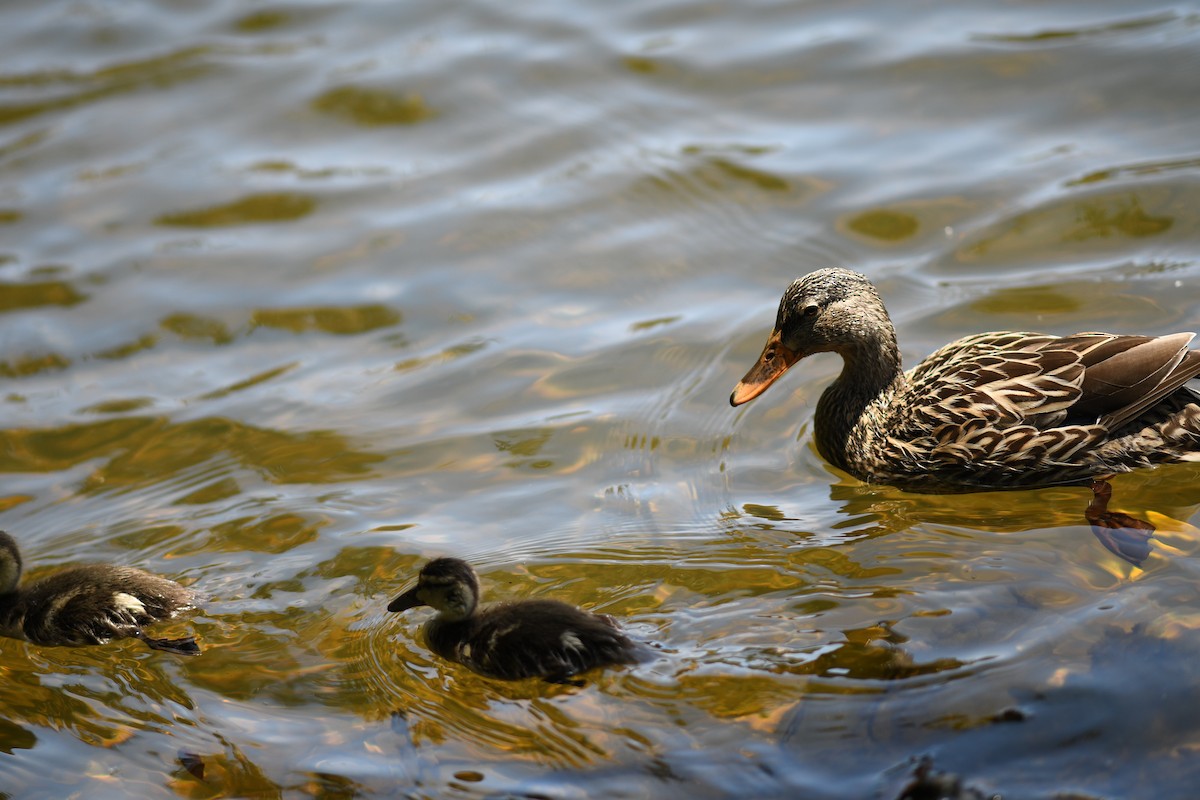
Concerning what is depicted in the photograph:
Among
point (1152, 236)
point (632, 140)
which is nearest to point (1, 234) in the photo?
point (632, 140)

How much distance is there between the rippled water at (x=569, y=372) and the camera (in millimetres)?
4211

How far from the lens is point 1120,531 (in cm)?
492

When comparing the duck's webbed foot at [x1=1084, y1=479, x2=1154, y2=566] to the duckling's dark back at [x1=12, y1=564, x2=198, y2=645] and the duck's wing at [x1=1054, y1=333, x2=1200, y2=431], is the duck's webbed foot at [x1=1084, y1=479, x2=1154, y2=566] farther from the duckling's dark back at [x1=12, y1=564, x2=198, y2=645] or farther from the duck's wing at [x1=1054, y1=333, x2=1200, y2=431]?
the duckling's dark back at [x1=12, y1=564, x2=198, y2=645]

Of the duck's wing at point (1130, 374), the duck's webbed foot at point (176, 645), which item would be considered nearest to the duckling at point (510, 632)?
the duck's webbed foot at point (176, 645)

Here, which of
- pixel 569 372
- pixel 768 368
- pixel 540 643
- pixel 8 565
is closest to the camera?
pixel 540 643

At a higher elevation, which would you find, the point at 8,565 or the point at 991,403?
the point at 991,403

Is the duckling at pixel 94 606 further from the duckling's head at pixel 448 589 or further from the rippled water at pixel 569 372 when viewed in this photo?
the duckling's head at pixel 448 589

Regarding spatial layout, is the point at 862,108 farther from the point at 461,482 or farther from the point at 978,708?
the point at 978,708

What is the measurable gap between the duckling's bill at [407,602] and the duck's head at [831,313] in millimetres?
1902

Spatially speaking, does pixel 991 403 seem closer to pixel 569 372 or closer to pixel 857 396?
pixel 857 396

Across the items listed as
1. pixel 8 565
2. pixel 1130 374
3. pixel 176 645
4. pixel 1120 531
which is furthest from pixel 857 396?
pixel 8 565

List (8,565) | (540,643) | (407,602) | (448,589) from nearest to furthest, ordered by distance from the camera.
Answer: (540,643) → (448,589) → (407,602) → (8,565)

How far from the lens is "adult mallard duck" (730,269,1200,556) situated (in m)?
5.30

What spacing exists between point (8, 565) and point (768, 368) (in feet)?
11.5
